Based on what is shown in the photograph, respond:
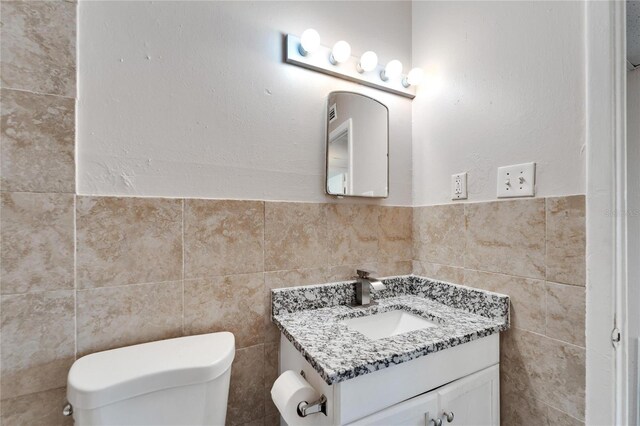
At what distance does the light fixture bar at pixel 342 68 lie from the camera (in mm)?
1027

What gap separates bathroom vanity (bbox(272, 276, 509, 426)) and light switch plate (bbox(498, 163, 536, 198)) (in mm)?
361

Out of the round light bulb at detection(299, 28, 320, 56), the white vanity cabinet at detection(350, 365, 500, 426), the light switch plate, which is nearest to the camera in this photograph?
the white vanity cabinet at detection(350, 365, 500, 426)

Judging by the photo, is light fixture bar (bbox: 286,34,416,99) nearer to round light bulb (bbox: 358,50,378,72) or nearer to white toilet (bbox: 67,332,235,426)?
round light bulb (bbox: 358,50,378,72)

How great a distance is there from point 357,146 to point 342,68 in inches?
12.7

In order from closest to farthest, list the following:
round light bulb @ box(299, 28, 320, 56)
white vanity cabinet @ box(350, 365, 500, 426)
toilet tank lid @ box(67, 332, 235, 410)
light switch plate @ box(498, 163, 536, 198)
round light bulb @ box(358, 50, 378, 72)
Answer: toilet tank lid @ box(67, 332, 235, 410)
white vanity cabinet @ box(350, 365, 500, 426)
light switch plate @ box(498, 163, 536, 198)
round light bulb @ box(299, 28, 320, 56)
round light bulb @ box(358, 50, 378, 72)

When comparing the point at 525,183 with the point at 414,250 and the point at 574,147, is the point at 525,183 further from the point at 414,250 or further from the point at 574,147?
the point at 414,250

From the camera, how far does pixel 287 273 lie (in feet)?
3.31

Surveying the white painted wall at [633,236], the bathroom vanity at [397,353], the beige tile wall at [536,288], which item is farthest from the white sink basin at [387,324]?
the white painted wall at [633,236]

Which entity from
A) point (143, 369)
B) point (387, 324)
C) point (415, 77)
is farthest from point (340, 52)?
point (143, 369)

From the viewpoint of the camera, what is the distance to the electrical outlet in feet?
3.51

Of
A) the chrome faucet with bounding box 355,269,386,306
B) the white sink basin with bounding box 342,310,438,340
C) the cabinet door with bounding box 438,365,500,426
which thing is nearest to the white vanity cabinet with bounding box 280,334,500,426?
the cabinet door with bounding box 438,365,500,426

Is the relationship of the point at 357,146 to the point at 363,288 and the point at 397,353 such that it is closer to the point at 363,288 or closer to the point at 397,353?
the point at 363,288

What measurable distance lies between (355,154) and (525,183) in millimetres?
604

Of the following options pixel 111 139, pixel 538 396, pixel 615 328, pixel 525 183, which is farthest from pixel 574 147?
pixel 111 139
